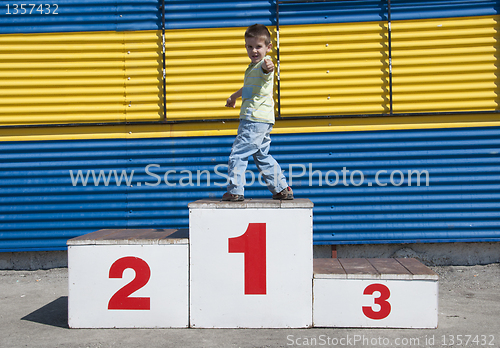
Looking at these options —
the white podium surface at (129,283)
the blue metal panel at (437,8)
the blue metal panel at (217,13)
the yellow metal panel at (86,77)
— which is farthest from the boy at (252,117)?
the blue metal panel at (437,8)

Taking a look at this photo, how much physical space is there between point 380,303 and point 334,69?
301cm

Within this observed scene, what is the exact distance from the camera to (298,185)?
16.7 feet

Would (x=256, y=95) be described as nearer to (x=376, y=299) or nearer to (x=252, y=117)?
(x=252, y=117)

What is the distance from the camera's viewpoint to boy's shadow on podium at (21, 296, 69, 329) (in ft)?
11.2

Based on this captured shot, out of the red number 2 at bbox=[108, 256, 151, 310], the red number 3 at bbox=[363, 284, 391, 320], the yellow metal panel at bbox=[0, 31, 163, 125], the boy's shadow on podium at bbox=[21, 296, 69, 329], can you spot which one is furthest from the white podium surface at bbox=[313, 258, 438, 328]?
the yellow metal panel at bbox=[0, 31, 163, 125]

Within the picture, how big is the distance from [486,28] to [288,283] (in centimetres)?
413

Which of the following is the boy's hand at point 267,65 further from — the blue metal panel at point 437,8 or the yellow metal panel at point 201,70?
the blue metal panel at point 437,8

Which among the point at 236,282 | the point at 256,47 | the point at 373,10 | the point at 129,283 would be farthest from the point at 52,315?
the point at 373,10

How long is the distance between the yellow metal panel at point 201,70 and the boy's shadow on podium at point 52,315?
2458 millimetres

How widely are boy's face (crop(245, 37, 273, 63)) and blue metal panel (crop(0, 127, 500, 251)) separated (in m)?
1.87

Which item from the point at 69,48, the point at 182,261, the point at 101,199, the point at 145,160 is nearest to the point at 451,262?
the point at 182,261

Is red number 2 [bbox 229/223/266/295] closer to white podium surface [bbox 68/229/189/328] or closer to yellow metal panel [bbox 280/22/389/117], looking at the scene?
white podium surface [bbox 68/229/189/328]

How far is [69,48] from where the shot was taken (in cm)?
514

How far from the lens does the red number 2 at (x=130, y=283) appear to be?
3.24 m
